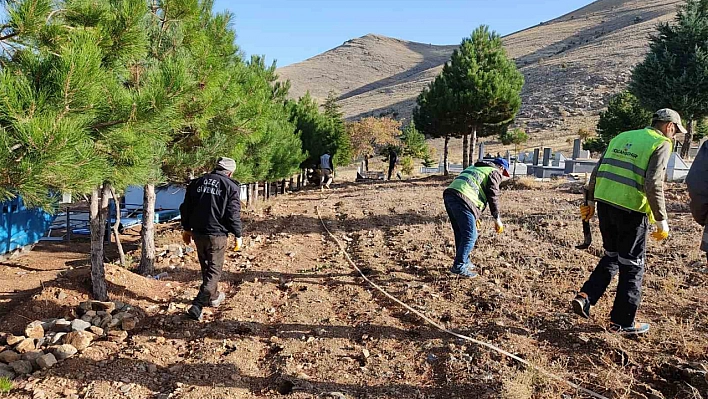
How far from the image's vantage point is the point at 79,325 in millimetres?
4371

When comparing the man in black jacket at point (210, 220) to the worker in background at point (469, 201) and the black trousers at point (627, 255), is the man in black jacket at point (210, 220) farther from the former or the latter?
the black trousers at point (627, 255)

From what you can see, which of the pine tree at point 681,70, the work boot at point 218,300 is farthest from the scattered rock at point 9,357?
the pine tree at point 681,70

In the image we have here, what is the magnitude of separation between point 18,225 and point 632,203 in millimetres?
12036

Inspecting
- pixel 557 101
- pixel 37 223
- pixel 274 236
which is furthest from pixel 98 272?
pixel 557 101

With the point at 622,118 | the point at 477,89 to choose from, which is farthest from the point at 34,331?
the point at 622,118

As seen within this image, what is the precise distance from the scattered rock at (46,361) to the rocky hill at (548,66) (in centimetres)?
4258

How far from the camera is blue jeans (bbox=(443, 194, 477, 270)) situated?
5492 millimetres

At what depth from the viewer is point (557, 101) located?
165 ft

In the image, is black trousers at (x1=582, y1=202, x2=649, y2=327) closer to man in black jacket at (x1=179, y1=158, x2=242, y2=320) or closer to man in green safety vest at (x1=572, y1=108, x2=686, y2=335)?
man in green safety vest at (x1=572, y1=108, x2=686, y2=335)

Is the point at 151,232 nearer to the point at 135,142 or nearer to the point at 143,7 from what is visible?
the point at 135,142

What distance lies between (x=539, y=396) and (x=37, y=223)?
40.4 ft

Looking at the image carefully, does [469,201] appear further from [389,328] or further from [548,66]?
[548,66]

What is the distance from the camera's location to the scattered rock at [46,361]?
12.0 feet

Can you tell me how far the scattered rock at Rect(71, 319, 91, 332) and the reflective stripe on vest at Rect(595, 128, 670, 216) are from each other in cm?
459
